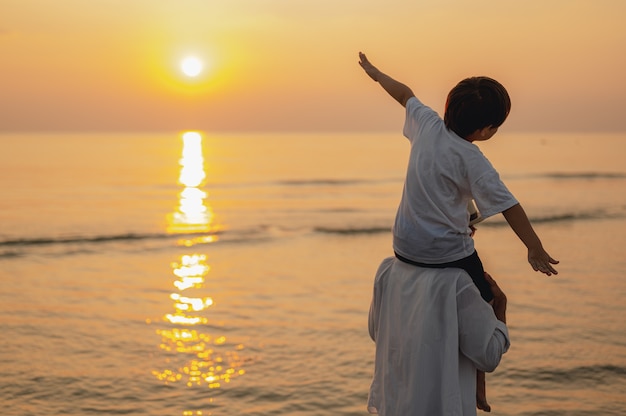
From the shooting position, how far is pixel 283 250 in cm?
2061

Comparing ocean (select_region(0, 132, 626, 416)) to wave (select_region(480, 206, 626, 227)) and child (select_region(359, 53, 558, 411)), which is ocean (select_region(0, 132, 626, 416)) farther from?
child (select_region(359, 53, 558, 411))

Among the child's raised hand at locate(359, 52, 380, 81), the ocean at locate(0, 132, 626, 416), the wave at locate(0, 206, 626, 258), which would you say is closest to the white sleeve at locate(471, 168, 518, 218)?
the child's raised hand at locate(359, 52, 380, 81)

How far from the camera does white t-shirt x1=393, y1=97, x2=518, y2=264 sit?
312 centimetres

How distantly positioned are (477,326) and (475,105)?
0.86m

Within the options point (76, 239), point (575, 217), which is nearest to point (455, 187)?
point (76, 239)

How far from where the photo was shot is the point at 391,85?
11.8 feet

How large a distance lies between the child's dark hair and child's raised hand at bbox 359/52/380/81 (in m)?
0.54

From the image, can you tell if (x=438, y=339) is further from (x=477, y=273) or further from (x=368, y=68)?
(x=368, y=68)

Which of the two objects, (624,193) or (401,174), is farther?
(401,174)

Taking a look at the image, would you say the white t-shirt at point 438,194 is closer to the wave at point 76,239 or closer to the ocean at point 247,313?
the ocean at point 247,313

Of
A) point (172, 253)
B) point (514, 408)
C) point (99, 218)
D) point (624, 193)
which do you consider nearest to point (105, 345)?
point (514, 408)

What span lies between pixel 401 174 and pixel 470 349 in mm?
54298

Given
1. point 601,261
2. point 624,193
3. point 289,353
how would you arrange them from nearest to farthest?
point 289,353 → point 601,261 → point 624,193

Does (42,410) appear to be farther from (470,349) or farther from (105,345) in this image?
(470,349)
